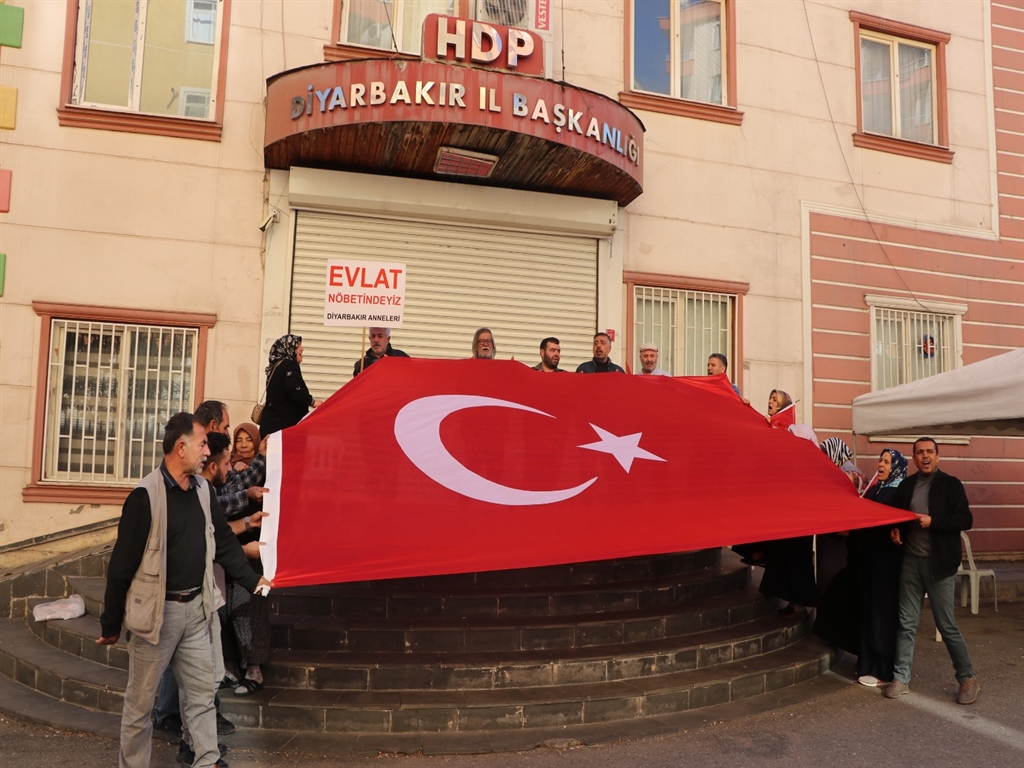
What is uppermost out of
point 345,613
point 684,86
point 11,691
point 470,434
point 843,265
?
point 684,86

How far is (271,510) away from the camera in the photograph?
5.17 metres

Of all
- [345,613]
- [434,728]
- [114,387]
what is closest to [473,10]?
[114,387]

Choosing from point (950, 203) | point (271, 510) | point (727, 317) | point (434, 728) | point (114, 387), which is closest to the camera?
point (271, 510)

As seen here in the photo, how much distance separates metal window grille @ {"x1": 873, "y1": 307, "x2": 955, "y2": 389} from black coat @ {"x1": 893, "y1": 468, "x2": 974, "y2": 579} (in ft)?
22.7

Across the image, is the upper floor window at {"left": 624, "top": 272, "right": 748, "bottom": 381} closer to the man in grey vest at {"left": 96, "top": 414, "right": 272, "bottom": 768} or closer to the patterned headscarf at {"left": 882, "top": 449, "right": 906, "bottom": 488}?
the patterned headscarf at {"left": 882, "top": 449, "right": 906, "bottom": 488}

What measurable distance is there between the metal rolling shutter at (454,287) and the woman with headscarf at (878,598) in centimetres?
522

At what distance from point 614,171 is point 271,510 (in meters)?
7.02

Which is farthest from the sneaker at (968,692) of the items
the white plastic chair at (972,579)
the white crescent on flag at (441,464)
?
the white plastic chair at (972,579)

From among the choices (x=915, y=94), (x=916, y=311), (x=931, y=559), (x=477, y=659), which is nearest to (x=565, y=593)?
(x=477, y=659)

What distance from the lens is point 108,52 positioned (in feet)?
33.6

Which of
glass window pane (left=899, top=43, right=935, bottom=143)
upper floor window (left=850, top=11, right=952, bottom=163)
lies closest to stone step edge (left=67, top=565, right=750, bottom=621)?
upper floor window (left=850, top=11, right=952, bottom=163)

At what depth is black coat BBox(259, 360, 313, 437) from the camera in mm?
7469

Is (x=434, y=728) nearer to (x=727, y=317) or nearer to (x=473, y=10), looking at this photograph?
(x=727, y=317)

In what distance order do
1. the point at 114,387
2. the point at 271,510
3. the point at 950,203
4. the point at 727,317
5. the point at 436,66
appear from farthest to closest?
the point at 950,203 < the point at 727,317 < the point at 114,387 < the point at 436,66 < the point at 271,510
